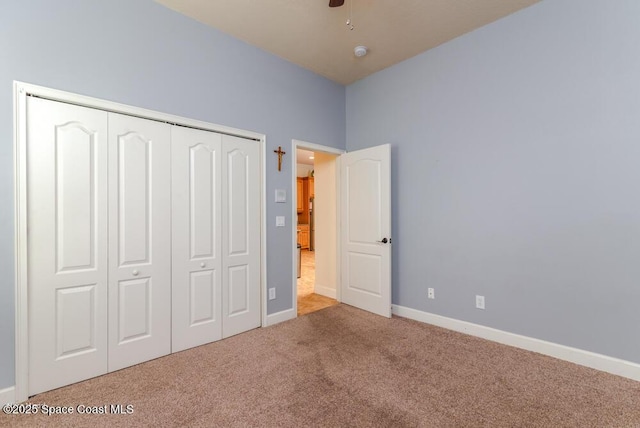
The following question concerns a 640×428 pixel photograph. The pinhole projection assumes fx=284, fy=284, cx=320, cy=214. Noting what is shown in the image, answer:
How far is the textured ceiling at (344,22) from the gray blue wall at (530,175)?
0.23 metres

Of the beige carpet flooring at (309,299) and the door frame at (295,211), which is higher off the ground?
the door frame at (295,211)

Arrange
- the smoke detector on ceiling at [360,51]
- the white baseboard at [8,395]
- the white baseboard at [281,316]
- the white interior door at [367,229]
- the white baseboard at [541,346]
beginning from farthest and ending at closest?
the white interior door at [367,229]
the white baseboard at [281,316]
the smoke detector on ceiling at [360,51]
the white baseboard at [541,346]
the white baseboard at [8,395]

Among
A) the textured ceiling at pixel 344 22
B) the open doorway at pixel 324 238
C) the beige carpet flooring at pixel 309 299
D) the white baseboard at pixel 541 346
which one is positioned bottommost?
the beige carpet flooring at pixel 309 299

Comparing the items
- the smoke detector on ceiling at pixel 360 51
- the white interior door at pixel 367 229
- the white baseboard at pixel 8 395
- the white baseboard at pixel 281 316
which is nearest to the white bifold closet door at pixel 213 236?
the white baseboard at pixel 281 316

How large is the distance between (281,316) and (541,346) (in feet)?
8.24

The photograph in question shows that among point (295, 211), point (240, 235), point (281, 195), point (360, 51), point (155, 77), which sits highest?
point (360, 51)

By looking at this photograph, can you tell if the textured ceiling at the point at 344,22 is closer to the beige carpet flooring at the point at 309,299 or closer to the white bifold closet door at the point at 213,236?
the white bifold closet door at the point at 213,236

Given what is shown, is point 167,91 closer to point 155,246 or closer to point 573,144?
point 155,246

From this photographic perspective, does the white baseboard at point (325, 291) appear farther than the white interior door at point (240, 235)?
Yes

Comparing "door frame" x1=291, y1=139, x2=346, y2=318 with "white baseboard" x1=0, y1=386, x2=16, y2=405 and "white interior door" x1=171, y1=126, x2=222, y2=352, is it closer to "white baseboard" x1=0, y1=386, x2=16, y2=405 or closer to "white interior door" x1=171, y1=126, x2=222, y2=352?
"white interior door" x1=171, y1=126, x2=222, y2=352

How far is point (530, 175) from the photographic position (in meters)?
2.56

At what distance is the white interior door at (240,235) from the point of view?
2865 mm

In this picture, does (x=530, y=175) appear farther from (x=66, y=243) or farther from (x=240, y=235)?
(x=66, y=243)

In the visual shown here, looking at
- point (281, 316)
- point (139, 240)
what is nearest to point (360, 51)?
point (139, 240)
